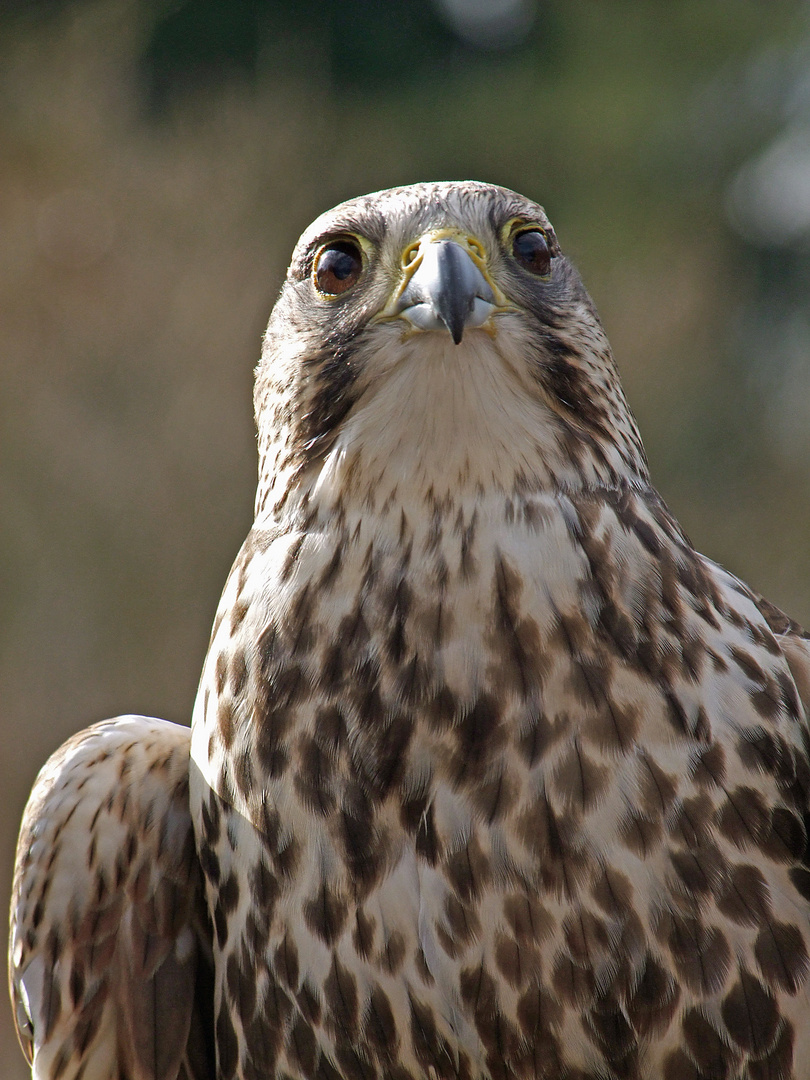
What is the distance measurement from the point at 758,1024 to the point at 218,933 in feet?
2.74

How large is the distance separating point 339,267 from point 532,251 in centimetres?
32

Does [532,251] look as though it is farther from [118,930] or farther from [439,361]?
[118,930]

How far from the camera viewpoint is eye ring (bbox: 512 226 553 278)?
2.03 meters

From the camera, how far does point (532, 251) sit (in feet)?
6.72

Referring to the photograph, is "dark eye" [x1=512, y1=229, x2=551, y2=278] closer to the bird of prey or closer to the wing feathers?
the bird of prey

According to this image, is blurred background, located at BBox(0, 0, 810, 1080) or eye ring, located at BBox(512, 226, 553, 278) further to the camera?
blurred background, located at BBox(0, 0, 810, 1080)

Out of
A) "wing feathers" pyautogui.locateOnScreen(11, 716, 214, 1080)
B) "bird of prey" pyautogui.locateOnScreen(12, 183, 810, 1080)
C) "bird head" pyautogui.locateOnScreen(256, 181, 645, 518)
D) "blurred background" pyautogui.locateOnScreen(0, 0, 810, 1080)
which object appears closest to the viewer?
"bird of prey" pyautogui.locateOnScreen(12, 183, 810, 1080)

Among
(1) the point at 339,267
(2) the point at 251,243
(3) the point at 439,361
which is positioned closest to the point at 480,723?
(3) the point at 439,361

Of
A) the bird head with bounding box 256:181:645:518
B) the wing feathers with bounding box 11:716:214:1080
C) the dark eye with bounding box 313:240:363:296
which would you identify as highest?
the dark eye with bounding box 313:240:363:296

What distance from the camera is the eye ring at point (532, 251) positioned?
2.03 m

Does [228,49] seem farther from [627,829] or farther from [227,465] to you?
[627,829]

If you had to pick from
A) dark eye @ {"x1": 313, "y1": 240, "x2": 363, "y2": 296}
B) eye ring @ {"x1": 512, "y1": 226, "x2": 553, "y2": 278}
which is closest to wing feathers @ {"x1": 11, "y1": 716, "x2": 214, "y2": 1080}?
dark eye @ {"x1": 313, "y1": 240, "x2": 363, "y2": 296}

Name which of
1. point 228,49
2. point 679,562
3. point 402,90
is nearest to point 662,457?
point 402,90

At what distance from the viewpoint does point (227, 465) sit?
24.7ft
